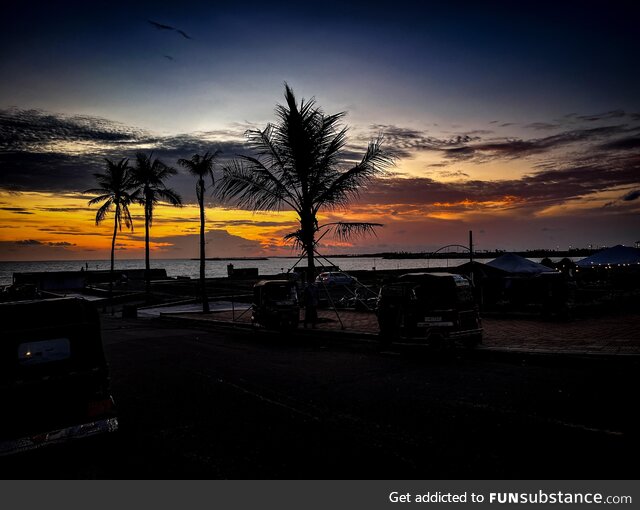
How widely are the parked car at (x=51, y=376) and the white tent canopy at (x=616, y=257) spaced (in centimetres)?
2619

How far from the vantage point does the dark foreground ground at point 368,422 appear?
4812 millimetres

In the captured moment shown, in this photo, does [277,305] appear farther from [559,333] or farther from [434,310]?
[559,333]

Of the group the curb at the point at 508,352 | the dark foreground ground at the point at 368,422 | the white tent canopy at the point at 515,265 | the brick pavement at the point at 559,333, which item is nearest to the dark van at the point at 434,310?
the curb at the point at 508,352

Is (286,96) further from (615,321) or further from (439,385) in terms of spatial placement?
(615,321)

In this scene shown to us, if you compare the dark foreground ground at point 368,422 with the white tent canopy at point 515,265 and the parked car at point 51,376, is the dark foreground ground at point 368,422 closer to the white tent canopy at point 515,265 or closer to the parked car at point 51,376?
the parked car at point 51,376

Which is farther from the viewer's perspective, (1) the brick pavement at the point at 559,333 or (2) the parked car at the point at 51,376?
(1) the brick pavement at the point at 559,333

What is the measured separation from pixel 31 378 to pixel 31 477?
1098 mm

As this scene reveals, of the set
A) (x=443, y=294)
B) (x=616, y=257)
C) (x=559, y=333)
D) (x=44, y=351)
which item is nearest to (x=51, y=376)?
Result: (x=44, y=351)

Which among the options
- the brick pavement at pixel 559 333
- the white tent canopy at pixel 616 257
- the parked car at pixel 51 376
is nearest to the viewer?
the parked car at pixel 51 376

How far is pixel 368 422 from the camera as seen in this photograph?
6.28 metres

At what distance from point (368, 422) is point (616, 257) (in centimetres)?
2458

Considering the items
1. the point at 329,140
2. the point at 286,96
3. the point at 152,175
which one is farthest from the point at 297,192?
the point at 152,175

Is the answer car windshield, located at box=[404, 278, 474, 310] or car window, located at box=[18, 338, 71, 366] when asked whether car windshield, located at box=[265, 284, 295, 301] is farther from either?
car window, located at box=[18, 338, 71, 366]

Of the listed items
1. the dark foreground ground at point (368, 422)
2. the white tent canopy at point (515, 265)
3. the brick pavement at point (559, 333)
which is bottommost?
the dark foreground ground at point (368, 422)
